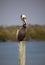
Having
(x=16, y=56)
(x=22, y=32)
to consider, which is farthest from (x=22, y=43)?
(x=16, y=56)

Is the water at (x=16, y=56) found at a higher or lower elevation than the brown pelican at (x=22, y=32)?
lower

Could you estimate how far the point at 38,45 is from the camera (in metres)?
18.0

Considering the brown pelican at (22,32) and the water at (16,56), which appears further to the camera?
the water at (16,56)

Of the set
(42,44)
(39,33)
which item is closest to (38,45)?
(42,44)

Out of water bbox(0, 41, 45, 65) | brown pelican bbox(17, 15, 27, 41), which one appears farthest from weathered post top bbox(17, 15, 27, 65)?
water bbox(0, 41, 45, 65)

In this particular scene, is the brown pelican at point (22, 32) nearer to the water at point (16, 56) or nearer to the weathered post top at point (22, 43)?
the weathered post top at point (22, 43)

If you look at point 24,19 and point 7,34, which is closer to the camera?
point 24,19

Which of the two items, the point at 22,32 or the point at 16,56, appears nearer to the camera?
the point at 22,32

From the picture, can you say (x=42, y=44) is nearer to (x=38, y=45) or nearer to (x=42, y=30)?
(x=38, y=45)

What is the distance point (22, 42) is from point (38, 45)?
16.1 m

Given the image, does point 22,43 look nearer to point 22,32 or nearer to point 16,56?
point 22,32

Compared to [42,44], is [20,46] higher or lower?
higher


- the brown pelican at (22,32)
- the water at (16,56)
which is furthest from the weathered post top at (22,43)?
the water at (16,56)

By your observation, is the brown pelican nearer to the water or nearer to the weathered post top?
the weathered post top
